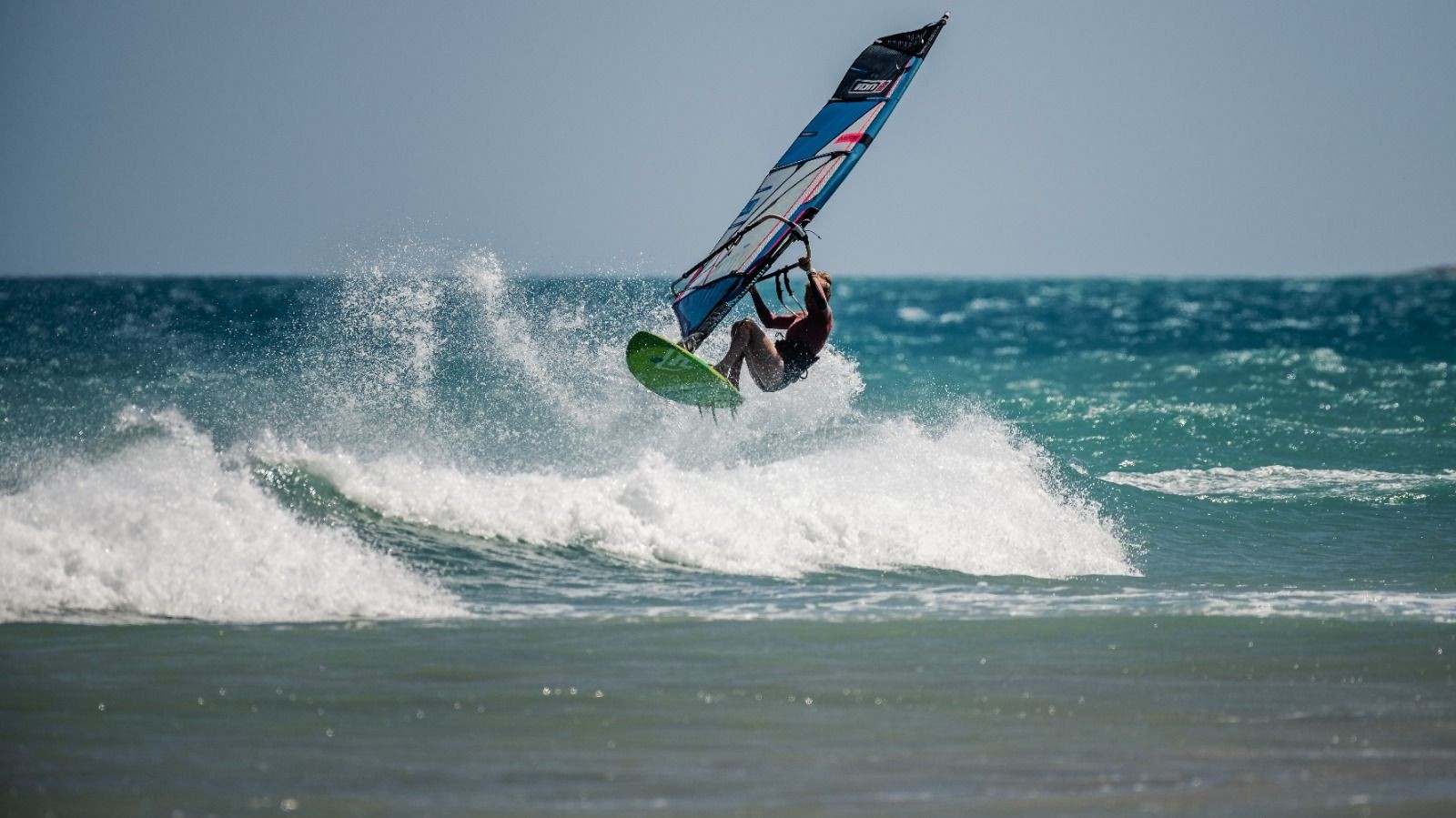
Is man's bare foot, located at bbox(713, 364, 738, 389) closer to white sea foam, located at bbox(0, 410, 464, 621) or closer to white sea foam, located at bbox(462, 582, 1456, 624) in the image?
white sea foam, located at bbox(462, 582, 1456, 624)

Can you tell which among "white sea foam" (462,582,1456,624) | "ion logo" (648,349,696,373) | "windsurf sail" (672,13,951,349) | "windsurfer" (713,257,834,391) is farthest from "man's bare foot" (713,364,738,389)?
"white sea foam" (462,582,1456,624)

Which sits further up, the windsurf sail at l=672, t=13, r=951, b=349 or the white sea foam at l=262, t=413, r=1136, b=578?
the windsurf sail at l=672, t=13, r=951, b=349

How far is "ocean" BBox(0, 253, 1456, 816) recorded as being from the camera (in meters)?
5.37

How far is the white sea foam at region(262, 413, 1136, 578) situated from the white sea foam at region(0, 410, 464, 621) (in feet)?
4.77

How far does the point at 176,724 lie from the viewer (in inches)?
229

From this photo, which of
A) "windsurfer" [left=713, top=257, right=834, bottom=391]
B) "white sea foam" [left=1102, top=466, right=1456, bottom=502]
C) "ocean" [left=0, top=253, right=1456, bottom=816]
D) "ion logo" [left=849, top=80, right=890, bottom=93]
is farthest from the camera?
"white sea foam" [left=1102, top=466, right=1456, bottom=502]

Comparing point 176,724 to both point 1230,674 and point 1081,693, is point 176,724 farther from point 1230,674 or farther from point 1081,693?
point 1230,674

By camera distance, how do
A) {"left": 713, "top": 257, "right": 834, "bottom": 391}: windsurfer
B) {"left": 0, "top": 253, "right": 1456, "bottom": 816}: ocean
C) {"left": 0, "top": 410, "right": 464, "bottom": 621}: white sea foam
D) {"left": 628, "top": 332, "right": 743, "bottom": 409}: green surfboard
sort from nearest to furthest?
{"left": 0, "top": 253, "right": 1456, "bottom": 816}: ocean → {"left": 0, "top": 410, "right": 464, "bottom": 621}: white sea foam → {"left": 628, "top": 332, "right": 743, "bottom": 409}: green surfboard → {"left": 713, "top": 257, "right": 834, "bottom": 391}: windsurfer

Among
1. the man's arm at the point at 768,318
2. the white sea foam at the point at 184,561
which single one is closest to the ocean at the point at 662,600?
the white sea foam at the point at 184,561

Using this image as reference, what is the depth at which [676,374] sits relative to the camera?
9.63 metres

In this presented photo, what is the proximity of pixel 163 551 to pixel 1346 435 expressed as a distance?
1443cm

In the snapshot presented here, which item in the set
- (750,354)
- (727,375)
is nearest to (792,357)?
(750,354)

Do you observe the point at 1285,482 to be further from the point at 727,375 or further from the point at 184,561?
the point at 184,561

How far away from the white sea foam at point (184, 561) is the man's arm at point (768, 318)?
3.02m
